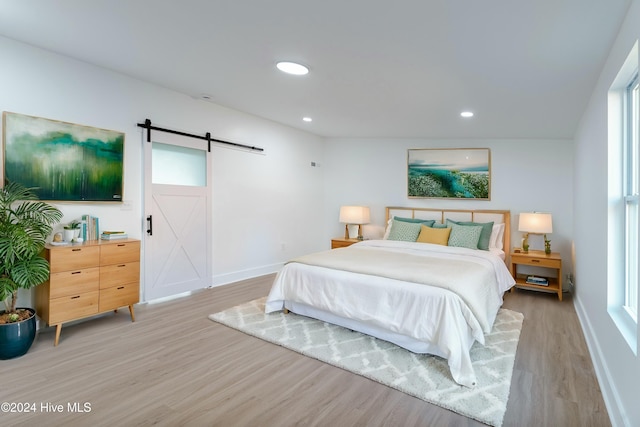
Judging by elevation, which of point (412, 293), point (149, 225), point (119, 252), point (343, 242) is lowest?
point (412, 293)

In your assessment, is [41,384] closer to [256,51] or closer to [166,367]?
[166,367]

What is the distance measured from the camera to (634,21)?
161 centimetres

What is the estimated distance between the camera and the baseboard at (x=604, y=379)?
184 cm

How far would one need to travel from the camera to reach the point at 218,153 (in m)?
4.66

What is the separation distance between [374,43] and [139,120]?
111 inches

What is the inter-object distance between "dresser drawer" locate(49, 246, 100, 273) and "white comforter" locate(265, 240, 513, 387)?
5.58 feet

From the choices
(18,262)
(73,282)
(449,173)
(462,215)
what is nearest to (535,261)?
(462,215)

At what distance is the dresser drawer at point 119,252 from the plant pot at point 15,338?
0.70 metres

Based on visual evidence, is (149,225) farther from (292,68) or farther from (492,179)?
(492,179)

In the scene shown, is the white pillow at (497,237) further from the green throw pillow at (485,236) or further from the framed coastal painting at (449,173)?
Result: the framed coastal painting at (449,173)

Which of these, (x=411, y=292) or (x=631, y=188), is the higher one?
(x=631, y=188)

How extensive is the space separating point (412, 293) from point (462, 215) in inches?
120

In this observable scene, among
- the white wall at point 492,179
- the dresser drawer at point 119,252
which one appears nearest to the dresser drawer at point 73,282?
the dresser drawer at point 119,252

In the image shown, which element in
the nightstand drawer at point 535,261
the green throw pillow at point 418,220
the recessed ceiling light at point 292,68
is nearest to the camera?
the recessed ceiling light at point 292,68
